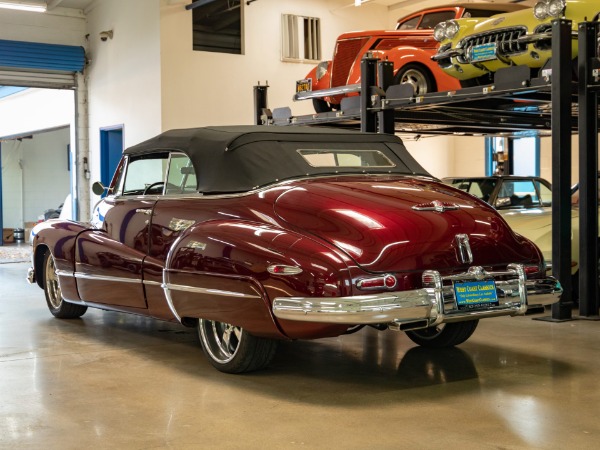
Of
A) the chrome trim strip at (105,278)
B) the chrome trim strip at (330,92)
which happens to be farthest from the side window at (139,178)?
the chrome trim strip at (330,92)

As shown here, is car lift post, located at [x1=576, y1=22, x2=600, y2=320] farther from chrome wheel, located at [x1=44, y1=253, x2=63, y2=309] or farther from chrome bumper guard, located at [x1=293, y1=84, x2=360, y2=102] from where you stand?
chrome wheel, located at [x1=44, y1=253, x2=63, y2=309]

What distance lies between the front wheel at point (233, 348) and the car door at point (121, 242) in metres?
0.74

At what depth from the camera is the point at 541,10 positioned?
25.6 ft

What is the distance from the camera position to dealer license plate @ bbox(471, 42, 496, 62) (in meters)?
8.33

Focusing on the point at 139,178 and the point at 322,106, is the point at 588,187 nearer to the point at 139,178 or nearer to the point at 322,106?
the point at 139,178

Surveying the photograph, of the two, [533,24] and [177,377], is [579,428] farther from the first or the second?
[533,24]

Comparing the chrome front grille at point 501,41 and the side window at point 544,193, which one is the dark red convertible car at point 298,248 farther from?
the side window at point 544,193

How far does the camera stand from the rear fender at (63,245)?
686 centimetres

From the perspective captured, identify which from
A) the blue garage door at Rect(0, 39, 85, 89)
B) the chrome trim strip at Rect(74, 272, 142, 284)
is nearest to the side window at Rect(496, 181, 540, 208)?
the chrome trim strip at Rect(74, 272, 142, 284)

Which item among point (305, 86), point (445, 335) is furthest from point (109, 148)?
point (445, 335)

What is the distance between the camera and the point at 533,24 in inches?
315

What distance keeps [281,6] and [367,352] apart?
40.7 ft

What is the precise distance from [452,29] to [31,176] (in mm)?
20545

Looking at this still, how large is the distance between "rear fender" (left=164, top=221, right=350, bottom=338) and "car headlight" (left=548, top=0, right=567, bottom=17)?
13.7ft
